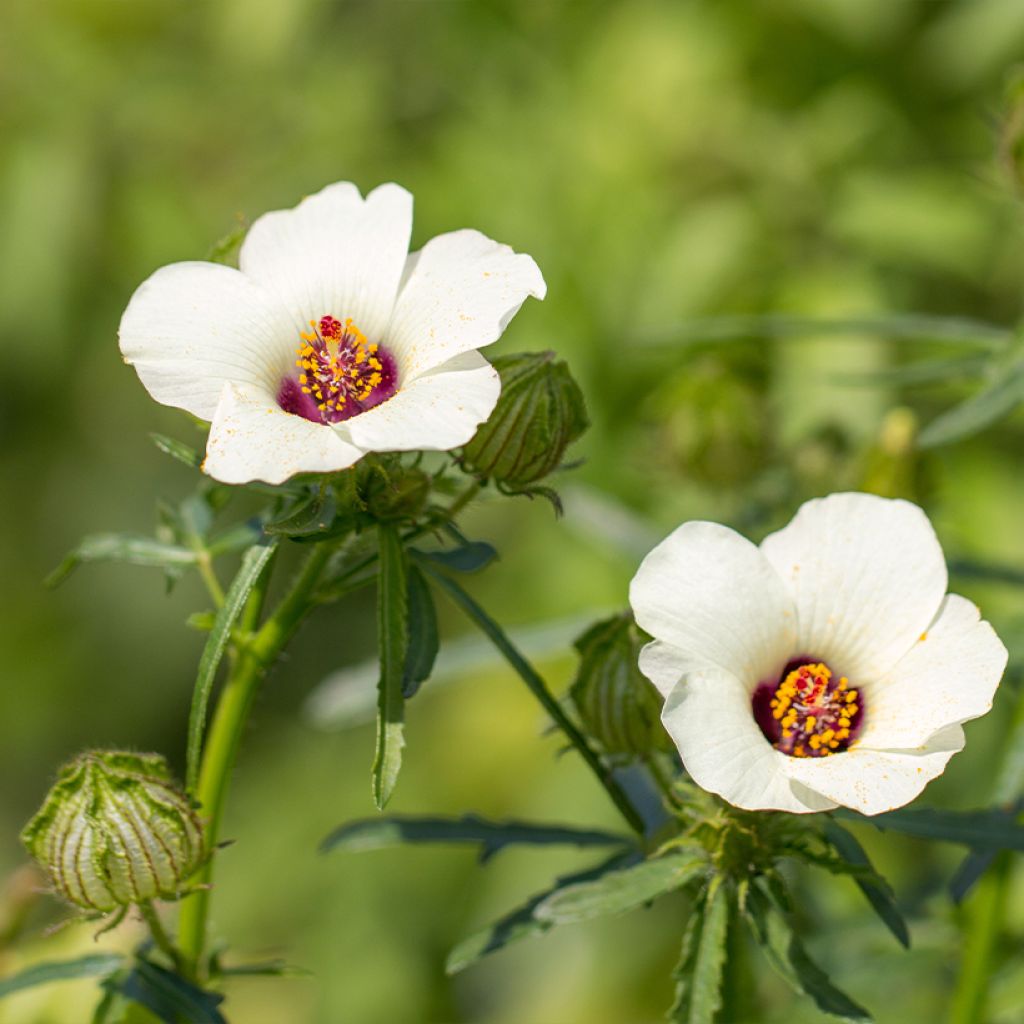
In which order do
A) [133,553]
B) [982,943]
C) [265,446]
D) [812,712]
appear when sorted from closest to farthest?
1. [265,446]
2. [812,712]
3. [133,553]
4. [982,943]

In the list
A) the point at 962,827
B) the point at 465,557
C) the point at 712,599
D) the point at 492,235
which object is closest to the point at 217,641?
the point at 465,557

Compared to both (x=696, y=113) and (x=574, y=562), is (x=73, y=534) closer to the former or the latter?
(x=574, y=562)

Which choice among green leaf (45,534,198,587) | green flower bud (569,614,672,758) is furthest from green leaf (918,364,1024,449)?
green leaf (45,534,198,587)

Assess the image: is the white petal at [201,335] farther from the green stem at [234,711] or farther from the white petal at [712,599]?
the white petal at [712,599]

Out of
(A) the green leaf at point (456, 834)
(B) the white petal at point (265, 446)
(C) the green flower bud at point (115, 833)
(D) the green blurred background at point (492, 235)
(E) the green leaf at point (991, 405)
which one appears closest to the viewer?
(B) the white petal at point (265, 446)

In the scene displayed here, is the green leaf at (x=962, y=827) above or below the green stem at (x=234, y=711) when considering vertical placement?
below

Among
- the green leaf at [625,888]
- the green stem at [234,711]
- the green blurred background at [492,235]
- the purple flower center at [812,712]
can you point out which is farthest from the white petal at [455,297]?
the green blurred background at [492,235]

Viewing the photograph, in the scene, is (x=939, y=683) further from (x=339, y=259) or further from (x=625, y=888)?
(x=339, y=259)

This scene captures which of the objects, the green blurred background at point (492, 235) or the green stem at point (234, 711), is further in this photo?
the green blurred background at point (492, 235)
